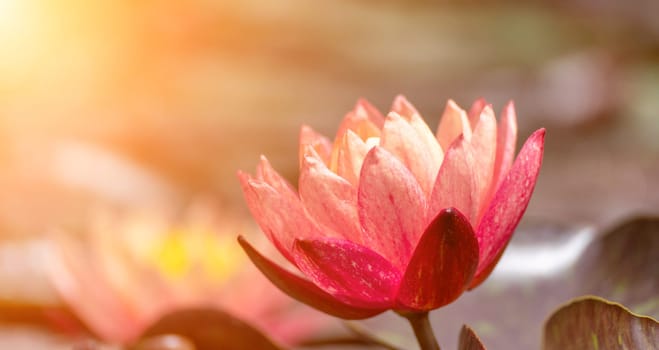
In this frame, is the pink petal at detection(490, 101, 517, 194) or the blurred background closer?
the pink petal at detection(490, 101, 517, 194)

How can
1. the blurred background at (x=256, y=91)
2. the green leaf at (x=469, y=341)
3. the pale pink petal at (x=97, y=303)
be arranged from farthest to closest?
the blurred background at (x=256, y=91), the pale pink petal at (x=97, y=303), the green leaf at (x=469, y=341)

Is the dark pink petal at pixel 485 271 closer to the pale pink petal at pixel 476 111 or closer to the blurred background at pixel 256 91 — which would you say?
the pale pink petal at pixel 476 111

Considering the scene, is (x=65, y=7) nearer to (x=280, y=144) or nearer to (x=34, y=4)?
(x=34, y=4)

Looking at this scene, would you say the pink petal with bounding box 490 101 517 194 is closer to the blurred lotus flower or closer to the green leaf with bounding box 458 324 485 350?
the green leaf with bounding box 458 324 485 350

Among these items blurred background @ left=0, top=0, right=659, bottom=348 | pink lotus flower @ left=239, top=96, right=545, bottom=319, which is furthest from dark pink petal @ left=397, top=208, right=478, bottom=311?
blurred background @ left=0, top=0, right=659, bottom=348

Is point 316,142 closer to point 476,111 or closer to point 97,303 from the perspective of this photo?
point 476,111

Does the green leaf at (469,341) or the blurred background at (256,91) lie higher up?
the blurred background at (256,91)

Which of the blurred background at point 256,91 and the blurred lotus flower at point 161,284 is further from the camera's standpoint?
the blurred background at point 256,91

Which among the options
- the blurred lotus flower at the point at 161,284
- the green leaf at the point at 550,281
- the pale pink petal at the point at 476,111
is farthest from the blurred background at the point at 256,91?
the pale pink petal at the point at 476,111

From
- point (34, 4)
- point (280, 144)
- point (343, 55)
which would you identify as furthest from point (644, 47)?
point (34, 4)
